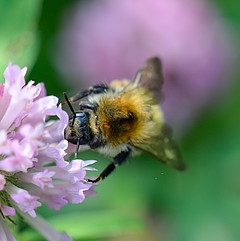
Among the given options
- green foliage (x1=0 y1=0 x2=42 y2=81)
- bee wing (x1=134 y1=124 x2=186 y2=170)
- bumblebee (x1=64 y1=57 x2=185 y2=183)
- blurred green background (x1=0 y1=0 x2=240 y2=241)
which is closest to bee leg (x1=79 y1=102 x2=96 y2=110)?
bumblebee (x1=64 y1=57 x2=185 y2=183)

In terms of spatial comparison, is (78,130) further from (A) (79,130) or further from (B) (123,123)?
(B) (123,123)

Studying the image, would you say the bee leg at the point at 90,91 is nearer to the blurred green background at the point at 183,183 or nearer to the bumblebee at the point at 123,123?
the bumblebee at the point at 123,123

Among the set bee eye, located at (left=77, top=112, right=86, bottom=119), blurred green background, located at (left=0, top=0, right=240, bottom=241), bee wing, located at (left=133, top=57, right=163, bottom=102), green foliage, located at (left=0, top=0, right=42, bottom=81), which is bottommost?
blurred green background, located at (left=0, top=0, right=240, bottom=241)

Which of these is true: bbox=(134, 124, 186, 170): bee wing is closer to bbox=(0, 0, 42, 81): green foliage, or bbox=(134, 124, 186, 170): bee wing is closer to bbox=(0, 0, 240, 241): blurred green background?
bbox=(0, 0, 42, 81): green foliage

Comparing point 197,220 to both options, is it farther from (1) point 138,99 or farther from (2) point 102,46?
(1) point 138,99

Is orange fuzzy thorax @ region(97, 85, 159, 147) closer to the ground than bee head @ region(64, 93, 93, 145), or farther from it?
farther from it

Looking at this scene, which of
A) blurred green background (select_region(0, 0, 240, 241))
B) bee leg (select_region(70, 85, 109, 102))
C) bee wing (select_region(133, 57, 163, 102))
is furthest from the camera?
blurred green background (select_region(0, 0, 240, 241))

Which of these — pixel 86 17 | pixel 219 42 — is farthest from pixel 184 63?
pixel 86 17
